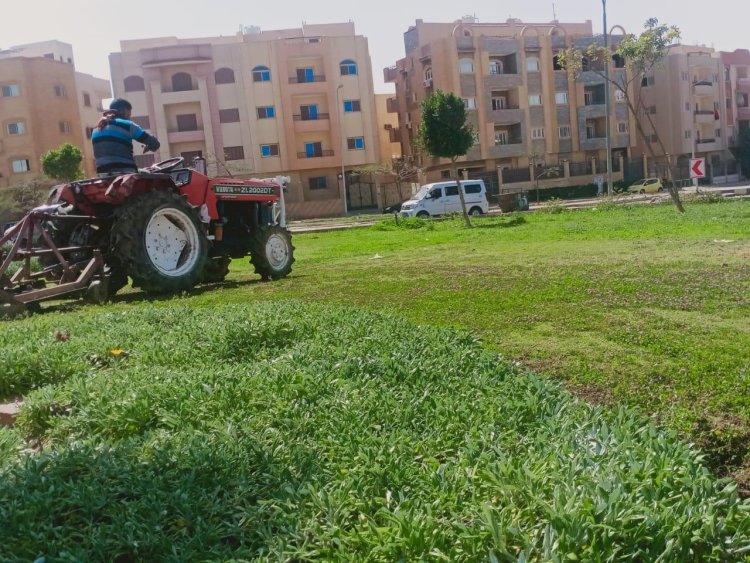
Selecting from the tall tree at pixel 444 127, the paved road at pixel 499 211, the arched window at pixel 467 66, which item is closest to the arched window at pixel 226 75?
the arched window at pixel 467 66

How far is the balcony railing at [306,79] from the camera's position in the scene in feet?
191

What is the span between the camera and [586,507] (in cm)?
215

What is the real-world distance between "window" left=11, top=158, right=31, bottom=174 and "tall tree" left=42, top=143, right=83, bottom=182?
7.86 metres

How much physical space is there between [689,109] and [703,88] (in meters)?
3.35

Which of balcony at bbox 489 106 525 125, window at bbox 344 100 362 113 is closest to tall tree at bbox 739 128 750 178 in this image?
balcony at bbox 489 106 525 125

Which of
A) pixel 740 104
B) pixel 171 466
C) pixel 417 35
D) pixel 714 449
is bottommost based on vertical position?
pixel 714 449

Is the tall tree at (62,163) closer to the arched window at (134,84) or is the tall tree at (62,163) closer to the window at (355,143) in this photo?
the arched window at (134,84)

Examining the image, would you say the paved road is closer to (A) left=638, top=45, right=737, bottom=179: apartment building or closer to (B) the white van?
(B) the white van

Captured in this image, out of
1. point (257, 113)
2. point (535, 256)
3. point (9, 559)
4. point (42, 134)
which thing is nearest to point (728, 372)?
point (9, 559)

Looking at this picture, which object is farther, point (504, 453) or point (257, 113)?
point (257, 113)

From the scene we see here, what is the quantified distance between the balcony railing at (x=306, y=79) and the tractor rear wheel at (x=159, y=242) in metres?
50.5

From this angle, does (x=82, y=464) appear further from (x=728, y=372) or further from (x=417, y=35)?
(x=417, y=35)

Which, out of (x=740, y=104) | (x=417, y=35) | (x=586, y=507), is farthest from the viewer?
(x=740, y=104)

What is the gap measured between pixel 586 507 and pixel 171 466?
1545 mm
